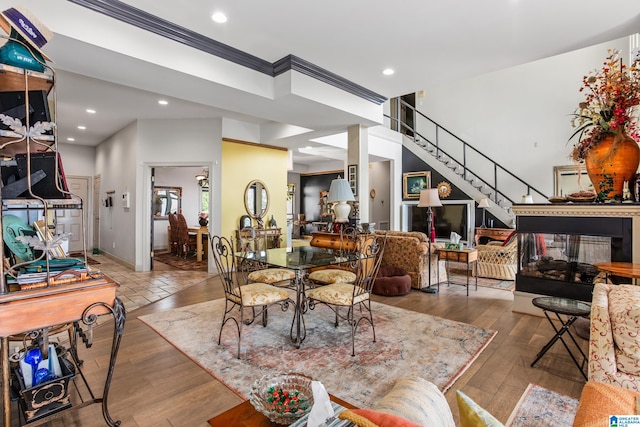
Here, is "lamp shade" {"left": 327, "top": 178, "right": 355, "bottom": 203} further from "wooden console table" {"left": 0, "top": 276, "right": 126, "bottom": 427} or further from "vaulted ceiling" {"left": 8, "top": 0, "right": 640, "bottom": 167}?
"wooden console table" {"left": 0, "top": 276, "right": 126, "bottom": 427}

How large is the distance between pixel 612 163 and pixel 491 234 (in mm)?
4771

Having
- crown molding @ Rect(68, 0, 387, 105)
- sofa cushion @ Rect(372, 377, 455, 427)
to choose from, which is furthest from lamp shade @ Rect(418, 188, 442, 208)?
sofa cushion @ Rect(372, 377, 455, 427)

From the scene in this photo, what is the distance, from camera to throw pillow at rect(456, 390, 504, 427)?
2.45ft

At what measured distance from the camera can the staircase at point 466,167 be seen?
26.6 feet

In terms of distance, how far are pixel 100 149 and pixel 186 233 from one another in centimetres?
342

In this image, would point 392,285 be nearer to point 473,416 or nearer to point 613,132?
point 613,132

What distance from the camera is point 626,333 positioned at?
1807 mm

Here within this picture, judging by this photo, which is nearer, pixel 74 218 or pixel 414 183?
pixel 74 218

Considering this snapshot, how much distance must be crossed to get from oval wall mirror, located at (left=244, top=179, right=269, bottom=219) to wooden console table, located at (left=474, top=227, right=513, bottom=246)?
5087 millimetres

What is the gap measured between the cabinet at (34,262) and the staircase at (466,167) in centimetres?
830

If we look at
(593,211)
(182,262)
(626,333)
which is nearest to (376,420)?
(626,333)


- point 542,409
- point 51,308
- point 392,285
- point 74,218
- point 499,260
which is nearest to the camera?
point 51,308

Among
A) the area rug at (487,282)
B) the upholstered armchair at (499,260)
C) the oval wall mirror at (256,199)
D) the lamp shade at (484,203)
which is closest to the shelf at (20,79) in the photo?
the oval wall mirror at (256,199)

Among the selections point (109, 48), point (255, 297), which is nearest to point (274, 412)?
point (255, 297)
